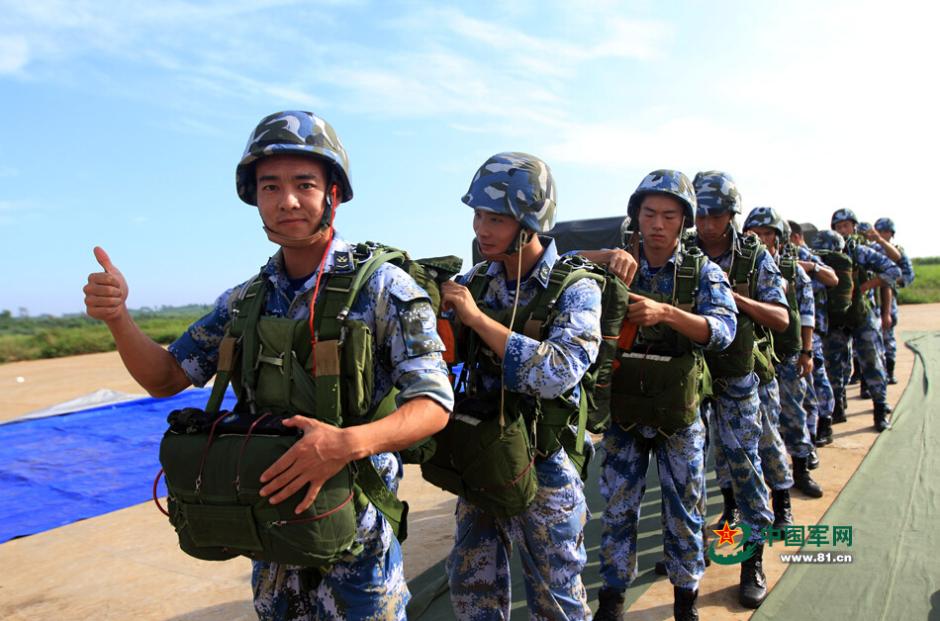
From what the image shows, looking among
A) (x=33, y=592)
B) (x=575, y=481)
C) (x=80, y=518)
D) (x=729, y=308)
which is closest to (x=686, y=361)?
(x=729, y=308)

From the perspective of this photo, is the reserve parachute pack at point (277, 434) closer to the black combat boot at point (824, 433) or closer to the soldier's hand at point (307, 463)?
the soldier's hand at point (307, 463)

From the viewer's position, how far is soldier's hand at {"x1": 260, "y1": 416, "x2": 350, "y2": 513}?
67.5 inches

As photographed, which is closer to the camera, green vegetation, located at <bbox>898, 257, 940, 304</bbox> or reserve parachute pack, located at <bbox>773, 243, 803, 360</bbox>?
reserve parachute pack, located at <bbox>773, 243, 803, 360</bbox>

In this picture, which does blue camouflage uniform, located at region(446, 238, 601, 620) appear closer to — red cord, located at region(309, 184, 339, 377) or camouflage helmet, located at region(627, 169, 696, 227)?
red cord, located at region(309, 184, 339, 377)

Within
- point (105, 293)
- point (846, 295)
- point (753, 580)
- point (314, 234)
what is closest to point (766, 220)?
point (846, 295)

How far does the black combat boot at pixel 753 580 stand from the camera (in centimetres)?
392

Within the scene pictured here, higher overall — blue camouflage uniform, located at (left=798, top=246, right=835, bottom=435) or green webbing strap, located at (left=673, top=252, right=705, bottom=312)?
green webbing strap, located at (left=673, top=252, right=705, bottom=312)

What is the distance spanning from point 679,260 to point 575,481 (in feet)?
5.23

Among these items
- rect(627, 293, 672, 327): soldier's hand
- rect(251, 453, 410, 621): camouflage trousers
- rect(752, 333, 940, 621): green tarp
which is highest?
rect(627, 293, 672, 327): soldier's hand

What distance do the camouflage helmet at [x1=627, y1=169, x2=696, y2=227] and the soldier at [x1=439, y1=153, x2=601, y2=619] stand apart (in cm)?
101

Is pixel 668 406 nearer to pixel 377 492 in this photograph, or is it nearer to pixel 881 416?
pixel 377 492

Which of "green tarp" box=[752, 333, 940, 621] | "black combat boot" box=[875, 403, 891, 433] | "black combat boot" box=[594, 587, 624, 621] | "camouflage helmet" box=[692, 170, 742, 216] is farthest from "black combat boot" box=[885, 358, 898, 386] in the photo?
"black combat boot" box=[594, 587, 624, 621]

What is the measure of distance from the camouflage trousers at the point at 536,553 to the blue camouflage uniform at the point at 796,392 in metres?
3.90

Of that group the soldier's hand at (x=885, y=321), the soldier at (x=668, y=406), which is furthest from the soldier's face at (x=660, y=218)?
the soldier's hand at (x=885, y=321)
